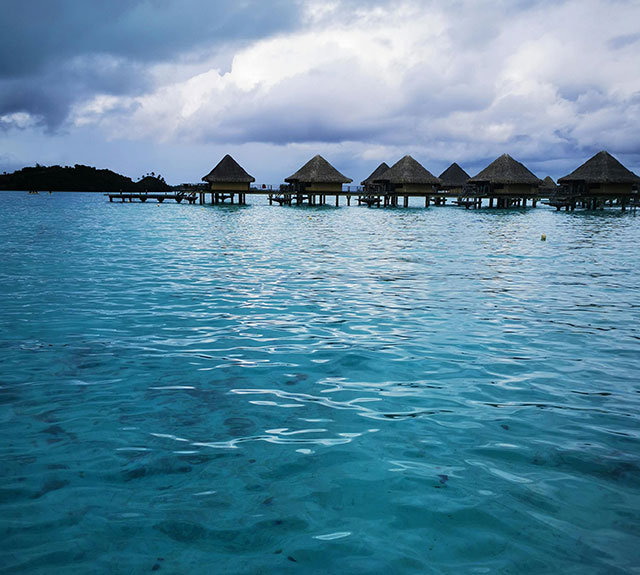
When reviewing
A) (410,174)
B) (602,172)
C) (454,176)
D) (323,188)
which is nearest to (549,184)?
(454,176)

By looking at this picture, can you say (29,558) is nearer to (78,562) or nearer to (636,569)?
(78,562)

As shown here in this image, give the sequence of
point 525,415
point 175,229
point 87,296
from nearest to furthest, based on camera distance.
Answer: point 525,415, point 87,296, point 175,229

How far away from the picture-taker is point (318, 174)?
54688mm

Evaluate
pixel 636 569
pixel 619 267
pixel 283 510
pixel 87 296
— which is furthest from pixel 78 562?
pixel 619 267

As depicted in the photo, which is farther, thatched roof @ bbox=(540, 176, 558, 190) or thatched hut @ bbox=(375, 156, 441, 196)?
thatched roof @ bbox=(540, 176, 558, 190)

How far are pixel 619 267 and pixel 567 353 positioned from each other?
9692 mm

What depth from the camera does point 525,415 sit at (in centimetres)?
482

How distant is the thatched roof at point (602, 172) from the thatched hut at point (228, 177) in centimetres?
3472

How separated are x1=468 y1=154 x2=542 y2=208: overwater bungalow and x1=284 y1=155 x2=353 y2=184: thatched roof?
15.4 meters

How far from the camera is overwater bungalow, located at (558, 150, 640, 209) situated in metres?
49.2

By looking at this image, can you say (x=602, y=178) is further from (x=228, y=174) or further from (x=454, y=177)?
(x=228, y=174)

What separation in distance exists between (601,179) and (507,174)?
9.10 meters

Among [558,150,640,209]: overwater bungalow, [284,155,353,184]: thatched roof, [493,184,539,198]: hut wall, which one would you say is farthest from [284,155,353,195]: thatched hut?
[558,150,640,209]: overwater bungalow

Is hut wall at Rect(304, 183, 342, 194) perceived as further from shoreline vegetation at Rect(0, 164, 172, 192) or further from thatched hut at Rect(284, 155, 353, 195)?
shoreline vegetation at Rect(0, 164, 172, 192)
